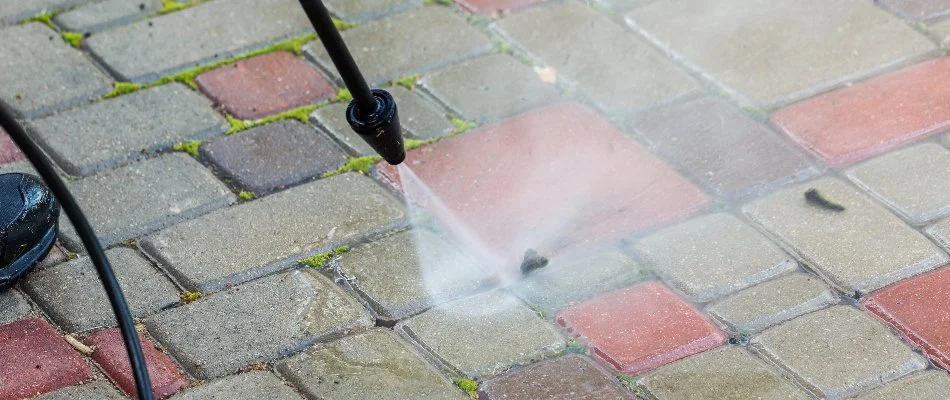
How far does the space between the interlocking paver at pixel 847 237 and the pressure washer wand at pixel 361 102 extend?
2.70ft

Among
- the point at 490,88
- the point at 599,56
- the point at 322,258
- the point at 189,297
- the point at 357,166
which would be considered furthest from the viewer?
the point at 599,56

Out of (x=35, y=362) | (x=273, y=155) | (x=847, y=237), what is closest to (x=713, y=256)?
(x=847, y=237)

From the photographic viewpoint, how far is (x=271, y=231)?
7.77ft

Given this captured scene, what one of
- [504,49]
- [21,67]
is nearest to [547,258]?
[504,49]

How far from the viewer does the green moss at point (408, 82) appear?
2.79m

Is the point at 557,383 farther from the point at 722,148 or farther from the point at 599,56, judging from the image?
the point at 599,56

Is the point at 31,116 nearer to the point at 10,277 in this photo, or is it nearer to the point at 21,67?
the point at 21,67

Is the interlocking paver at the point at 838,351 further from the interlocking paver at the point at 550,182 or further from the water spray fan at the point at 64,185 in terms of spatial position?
the water spray fan at the point at 64,185

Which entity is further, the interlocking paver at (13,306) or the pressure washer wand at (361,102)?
the interlocking paver at (13,306)

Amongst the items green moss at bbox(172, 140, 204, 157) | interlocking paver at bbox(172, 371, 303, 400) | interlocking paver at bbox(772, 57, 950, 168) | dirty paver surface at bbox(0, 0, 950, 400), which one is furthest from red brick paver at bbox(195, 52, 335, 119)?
interlocking paver at bbox(772, 57, 950, 168)

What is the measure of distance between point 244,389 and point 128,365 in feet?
0.74

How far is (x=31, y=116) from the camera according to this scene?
272 cm

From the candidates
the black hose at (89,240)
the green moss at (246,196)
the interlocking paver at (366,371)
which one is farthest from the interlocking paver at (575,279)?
the black hose at (89,240)

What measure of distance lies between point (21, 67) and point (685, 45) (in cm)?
164
